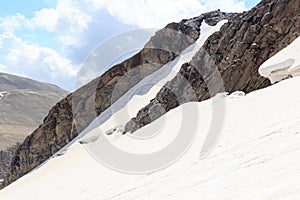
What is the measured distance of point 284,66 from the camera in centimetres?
1405

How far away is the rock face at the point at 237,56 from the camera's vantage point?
1155 inches

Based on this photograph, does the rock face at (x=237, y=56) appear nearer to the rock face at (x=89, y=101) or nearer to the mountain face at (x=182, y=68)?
the mountain face at (x=182, y=68)

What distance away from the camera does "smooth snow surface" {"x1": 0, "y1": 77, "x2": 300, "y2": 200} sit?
4.41m

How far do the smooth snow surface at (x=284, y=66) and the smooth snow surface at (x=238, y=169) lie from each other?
1.36 meters

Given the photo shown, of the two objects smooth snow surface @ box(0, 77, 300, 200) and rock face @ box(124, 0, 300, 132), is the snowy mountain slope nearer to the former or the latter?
rock face @ box(124, 0, 300, 132)

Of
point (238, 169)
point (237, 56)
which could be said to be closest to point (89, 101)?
point (237, 56)

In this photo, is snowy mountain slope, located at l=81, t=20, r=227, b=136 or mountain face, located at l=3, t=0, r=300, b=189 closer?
mountain face, located at l=3, t=0, r=300, b=189

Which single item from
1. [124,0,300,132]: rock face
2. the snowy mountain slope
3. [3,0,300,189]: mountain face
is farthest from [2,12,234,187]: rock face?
[124,0,300,132]: rock face

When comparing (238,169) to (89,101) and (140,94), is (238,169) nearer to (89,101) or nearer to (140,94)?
(89,101)

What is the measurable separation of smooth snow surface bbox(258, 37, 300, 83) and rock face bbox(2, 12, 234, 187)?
114ft

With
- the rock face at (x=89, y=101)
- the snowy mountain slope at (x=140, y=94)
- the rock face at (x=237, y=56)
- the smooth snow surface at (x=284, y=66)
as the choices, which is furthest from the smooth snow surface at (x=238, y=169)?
the rock face at (x=89, y=101)

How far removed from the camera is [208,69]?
38.5m

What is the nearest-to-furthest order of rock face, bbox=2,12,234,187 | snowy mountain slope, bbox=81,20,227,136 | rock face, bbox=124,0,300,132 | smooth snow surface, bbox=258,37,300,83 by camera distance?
smooth snow surface, bbox=258,37,300,83 < rock face, bbox=124,0,300,132 < rock face, bbox=2,12,234,187 < snowy mountain slope, bbox=81,20,227,136

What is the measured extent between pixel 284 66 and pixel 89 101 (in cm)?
4067
